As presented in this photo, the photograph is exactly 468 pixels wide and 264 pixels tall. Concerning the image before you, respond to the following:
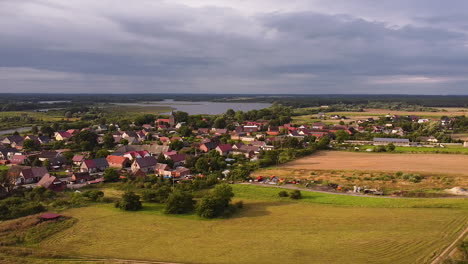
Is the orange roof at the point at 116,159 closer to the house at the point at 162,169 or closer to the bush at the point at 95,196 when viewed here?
the house at the point at 162,169

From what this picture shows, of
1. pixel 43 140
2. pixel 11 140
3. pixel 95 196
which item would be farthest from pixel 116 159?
pixel 11 140

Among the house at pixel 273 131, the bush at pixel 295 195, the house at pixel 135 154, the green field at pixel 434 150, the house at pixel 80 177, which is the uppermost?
the house at pixel 273 131

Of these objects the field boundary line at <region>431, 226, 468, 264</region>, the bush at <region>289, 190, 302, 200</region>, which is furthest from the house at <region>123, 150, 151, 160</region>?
the field boundary line at <region>431, 226, 468, 264</region>

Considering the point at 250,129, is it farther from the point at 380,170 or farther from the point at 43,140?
the point at 43,140

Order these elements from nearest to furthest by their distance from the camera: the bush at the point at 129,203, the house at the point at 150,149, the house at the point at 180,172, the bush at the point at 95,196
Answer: the bush at the point at 129,203 → the bush at the point at 95,196 → the house at the point at 180,172 → the house at the point at 150,149

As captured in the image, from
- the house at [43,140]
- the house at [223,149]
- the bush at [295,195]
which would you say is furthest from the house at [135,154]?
the house at [43,140]

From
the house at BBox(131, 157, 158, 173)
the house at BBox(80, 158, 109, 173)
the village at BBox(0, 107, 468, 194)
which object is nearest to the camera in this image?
the village at BBox(0, 107, 468, 194)

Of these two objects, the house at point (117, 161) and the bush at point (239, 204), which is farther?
the house at point (117, 161)

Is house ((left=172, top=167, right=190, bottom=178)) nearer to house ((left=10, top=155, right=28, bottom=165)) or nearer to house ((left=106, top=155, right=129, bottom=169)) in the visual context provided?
house ((left=106, top=155, right=129, bottom=169))
